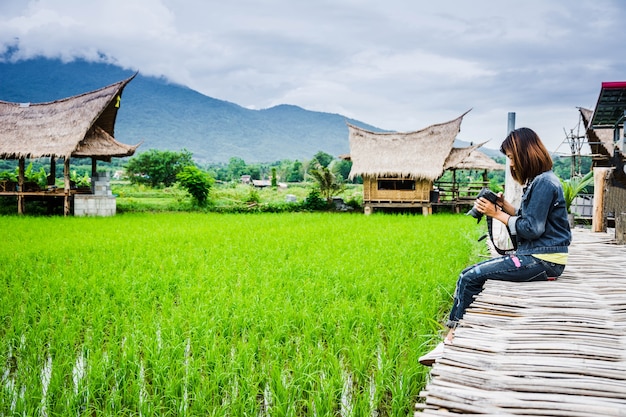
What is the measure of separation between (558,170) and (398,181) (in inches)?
757

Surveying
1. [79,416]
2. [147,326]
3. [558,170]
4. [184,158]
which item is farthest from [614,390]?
[558,170]

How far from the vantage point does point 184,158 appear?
25000mm

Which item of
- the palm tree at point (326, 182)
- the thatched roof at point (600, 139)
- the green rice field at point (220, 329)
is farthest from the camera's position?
the palm tree at point (326, 182)

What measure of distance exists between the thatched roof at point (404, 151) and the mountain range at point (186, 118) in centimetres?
8844

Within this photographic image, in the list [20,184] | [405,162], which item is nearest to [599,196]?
[405,162]

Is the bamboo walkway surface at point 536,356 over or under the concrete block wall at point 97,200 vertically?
under

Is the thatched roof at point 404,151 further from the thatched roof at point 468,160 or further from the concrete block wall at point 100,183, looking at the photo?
the concrete block wall at point 100,183

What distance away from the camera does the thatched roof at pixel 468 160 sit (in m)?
14.9

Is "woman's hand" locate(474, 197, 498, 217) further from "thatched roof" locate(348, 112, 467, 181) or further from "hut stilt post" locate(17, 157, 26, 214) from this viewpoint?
"hut stilt post" locate(17, 157, 26, 214)

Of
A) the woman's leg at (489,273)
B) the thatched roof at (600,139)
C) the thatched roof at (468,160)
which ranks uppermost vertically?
the thatched roof at (600,139)

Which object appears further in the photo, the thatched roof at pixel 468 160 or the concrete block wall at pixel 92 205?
the thatched roof at pixel 468 160

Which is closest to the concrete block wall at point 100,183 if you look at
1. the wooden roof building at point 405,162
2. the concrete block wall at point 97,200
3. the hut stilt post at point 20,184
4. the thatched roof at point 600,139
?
the concrete block wall at point 97,200

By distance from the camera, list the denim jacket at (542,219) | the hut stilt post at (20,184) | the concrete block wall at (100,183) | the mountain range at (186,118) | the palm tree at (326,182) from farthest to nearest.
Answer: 1. the mountain range at (186,118)
2. the palm tree at (326,182)
3. the concrete block wall at (100,183)
4. the hut stilt post at (20,184)
5. the denim jacket at (542,219)

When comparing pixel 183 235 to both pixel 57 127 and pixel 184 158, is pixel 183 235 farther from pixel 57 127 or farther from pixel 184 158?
pixel 184 158
